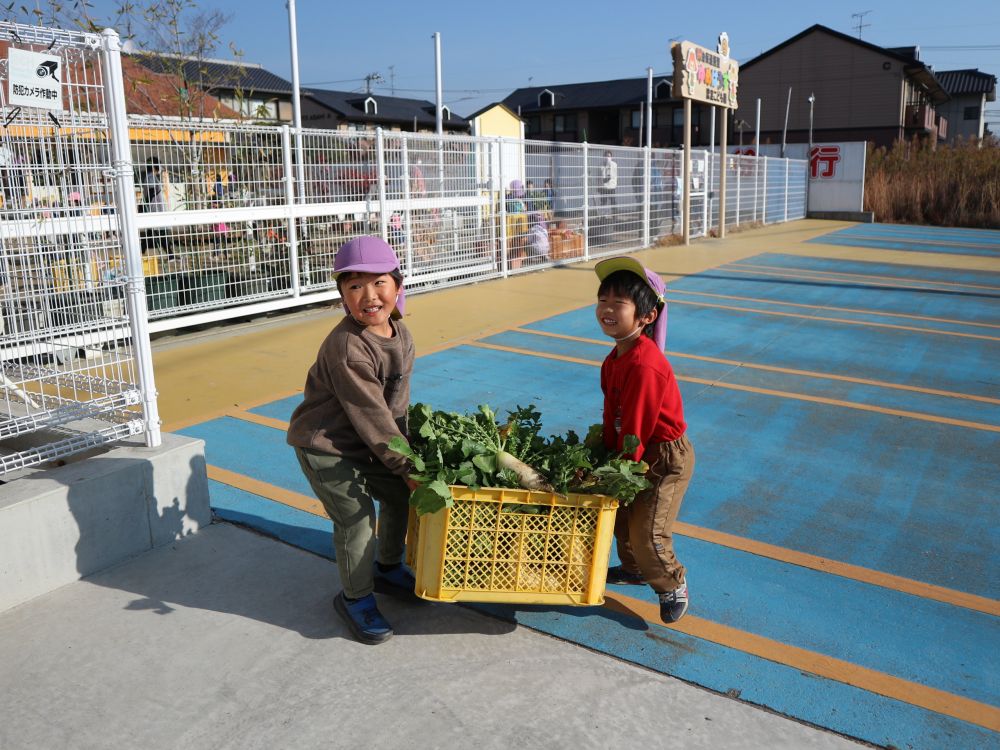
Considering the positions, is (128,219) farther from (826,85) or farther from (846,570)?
(826,85)

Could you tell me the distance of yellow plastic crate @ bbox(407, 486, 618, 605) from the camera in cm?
259

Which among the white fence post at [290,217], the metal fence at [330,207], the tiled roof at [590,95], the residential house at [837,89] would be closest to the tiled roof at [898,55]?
the residential house at [837,89]

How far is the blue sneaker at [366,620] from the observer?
2.77m

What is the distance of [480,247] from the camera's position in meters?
11.2

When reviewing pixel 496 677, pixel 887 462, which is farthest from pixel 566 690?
pixel 887 462

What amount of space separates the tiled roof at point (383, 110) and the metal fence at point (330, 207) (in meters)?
30.5

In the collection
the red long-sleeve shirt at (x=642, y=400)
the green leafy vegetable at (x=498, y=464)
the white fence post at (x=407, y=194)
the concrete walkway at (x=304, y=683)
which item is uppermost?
the white fence post at (x=407, y=194)

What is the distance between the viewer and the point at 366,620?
2.81 meters

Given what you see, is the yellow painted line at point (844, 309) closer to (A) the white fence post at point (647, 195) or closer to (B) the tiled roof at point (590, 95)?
(A) the white fence post at point (647, 195)

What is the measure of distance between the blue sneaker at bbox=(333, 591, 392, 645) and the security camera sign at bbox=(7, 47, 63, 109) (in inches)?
84.7

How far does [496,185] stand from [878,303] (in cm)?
510

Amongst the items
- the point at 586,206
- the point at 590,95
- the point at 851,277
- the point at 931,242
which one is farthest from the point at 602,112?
the point at 851,277

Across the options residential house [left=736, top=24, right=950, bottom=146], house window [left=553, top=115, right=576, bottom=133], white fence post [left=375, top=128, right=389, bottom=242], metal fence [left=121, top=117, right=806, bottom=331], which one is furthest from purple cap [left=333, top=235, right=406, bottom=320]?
house window [left=553, top=115, right=576, bottom=133]

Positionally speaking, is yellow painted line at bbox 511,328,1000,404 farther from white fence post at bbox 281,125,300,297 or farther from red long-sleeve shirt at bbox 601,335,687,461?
red long-sleeve shirt at bbox 601,335,687,461
